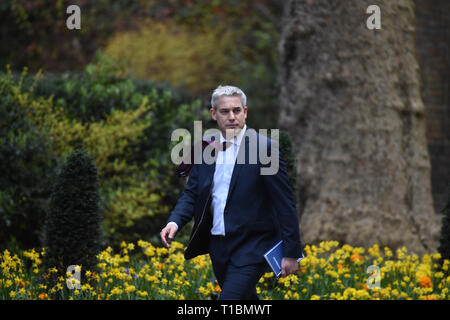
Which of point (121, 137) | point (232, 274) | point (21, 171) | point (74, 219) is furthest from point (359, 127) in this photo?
point (21, 171)

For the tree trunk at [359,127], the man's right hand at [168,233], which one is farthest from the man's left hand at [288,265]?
the tree trunk at [359,127]

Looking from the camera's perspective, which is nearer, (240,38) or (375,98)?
(375,98)

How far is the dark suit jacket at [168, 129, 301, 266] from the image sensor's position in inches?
123

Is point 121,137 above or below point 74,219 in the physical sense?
above

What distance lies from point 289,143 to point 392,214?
5.54ft

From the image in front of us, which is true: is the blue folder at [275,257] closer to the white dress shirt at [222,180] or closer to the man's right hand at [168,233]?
the white dress shirt at [222,180]

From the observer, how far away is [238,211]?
3217 millimetres

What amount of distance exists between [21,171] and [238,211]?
3402 mm

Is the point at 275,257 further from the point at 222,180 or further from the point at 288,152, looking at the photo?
the point at 288,152

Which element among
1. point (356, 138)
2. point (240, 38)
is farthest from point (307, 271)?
point (240, 38)

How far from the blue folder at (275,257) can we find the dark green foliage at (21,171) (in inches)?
131

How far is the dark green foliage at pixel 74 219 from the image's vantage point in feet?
14.7
